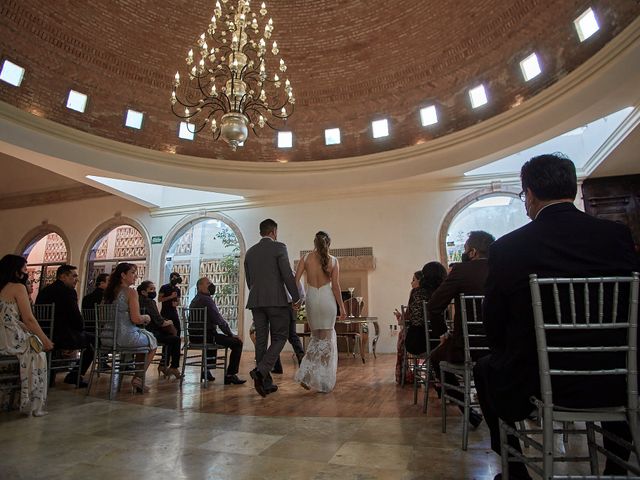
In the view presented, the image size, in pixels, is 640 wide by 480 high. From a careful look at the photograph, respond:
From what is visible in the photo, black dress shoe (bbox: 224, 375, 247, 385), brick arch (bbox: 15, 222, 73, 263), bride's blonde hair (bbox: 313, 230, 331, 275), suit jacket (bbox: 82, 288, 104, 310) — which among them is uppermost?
brick arch (bbox: 15, 222, 73, 263)

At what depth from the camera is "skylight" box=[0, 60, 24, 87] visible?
6.83 meters

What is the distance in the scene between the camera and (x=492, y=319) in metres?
1.51

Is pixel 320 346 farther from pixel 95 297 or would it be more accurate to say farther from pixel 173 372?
pixel 95 297

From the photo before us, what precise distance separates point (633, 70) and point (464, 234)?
4862 millimetres

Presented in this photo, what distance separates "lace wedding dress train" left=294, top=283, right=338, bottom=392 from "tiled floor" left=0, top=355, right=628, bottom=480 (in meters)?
0.37

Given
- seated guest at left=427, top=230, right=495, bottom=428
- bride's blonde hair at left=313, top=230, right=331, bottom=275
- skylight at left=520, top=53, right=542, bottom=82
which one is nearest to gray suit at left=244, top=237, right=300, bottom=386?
bride's blonde hair at left=313, top=230, right=331, bottom=275

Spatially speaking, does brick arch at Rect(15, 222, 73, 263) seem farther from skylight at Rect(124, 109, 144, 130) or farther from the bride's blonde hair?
the bride's blonde hair

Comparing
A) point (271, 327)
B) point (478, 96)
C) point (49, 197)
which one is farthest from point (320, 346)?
point (49, 197)

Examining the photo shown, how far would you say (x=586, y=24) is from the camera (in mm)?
5855

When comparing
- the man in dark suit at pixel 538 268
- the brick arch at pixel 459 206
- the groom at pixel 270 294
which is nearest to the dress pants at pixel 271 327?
the groom at pixel 270 294

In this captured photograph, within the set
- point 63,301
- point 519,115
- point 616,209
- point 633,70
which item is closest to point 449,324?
point 63,301

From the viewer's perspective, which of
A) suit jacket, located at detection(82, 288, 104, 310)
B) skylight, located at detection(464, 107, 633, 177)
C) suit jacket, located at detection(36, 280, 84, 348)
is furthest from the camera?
skylight, located at detection(464, 107, 633, 177)

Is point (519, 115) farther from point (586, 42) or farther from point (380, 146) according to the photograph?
point (380, 146)

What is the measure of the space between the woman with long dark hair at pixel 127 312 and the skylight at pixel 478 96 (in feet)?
23.0
